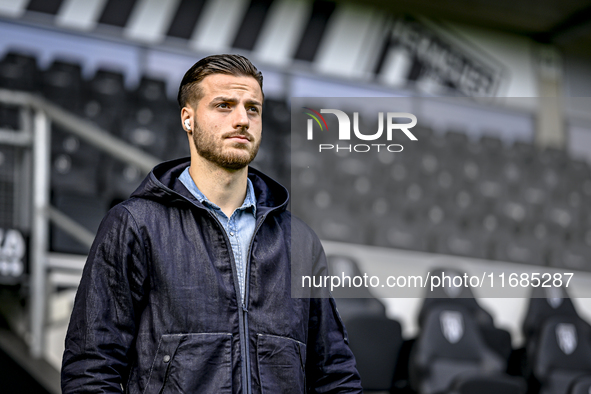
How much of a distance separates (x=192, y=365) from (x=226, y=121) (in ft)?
1.20

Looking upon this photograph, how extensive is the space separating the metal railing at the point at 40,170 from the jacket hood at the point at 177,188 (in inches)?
36.0

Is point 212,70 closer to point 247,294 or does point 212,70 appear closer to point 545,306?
point 247,294

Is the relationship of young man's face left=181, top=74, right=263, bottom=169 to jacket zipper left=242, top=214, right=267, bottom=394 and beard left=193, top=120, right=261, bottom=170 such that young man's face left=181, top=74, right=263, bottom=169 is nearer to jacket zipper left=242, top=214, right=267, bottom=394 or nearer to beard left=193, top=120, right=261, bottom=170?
beard left=193, top=120, right=261, bottom=170

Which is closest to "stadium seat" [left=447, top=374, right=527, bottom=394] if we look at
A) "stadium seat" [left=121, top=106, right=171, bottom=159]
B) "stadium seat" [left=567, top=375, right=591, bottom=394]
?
"stadium seat" [left=567, top=375, right=591, bottom=394]

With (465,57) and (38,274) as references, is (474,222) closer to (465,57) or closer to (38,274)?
(465,57)

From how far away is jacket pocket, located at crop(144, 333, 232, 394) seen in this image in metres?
0.85

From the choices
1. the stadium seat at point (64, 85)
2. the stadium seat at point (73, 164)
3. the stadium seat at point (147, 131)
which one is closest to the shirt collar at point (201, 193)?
the stadium seat at point (73, 164)

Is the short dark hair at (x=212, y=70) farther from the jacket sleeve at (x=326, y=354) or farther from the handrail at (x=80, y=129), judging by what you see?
the handrail at (x=80, y=129)

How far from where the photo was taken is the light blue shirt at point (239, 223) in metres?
0.95

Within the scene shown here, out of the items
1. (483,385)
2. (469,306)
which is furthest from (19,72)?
(483,385)

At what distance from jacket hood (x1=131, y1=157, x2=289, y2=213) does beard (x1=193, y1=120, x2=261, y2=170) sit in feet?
0.23

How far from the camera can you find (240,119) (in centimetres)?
95

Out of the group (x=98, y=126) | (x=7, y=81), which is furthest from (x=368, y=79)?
(x=7, y=81)

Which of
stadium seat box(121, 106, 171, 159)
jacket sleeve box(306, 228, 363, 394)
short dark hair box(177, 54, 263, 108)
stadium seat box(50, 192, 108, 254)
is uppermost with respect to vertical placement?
short dark hair box(177, 54, 263, 108)
